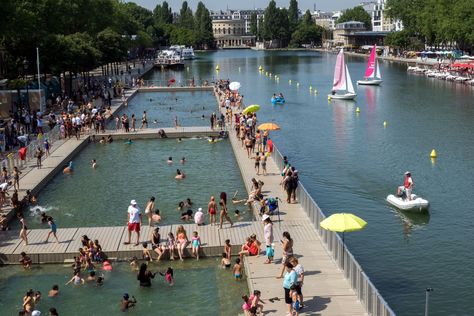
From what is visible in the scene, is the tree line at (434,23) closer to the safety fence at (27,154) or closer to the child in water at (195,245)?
the safety fence at (27,154)

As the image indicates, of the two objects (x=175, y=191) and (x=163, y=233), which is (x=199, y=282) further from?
(x=175, y=191)

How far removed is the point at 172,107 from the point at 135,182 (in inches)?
1483

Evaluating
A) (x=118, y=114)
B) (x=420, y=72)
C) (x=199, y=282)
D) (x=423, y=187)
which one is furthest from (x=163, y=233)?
(x=420, y=72)

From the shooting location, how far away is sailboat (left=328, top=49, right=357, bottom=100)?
78.1 m

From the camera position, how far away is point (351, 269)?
20.4 m

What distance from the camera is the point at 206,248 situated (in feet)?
82.6

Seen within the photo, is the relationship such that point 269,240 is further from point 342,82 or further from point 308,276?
point 342,82

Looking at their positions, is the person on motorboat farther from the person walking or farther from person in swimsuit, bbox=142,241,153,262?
person in swimsuit, bbox=142,241,153,262

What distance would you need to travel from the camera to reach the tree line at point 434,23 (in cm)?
12529

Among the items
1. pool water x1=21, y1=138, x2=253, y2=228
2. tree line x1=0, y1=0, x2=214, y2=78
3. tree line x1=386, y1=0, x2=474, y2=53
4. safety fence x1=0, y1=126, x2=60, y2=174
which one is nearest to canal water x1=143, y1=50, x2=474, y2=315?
pool water x1=21, y1=138, x2=253, y2=228

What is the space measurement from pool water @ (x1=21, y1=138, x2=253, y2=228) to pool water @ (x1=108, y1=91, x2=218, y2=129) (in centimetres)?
1204

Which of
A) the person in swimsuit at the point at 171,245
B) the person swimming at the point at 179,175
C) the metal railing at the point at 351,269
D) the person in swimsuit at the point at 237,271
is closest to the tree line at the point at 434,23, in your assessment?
the person swimming at the point at 179,175

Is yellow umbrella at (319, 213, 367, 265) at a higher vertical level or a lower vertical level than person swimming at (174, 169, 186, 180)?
higher

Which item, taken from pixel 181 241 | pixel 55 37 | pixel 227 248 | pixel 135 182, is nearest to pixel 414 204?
pixel 227 248
